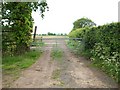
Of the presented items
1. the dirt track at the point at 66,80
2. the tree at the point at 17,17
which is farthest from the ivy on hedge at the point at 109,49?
the tree at the point at 17,17

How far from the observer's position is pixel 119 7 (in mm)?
9930

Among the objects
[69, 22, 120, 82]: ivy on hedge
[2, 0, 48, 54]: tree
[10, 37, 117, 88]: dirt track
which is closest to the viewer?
[10, 37, 117, 88]: dirt track

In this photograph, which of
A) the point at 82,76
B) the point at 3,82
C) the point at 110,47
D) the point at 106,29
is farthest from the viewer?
the point at 106,29

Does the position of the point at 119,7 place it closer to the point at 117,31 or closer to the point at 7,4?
the point at 117,31

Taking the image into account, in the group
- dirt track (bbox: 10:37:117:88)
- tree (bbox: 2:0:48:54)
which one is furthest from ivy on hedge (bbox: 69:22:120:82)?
tree (bbox: 2:0:48:54)

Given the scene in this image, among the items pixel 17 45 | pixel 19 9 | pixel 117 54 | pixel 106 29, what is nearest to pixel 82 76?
pixel 117 54

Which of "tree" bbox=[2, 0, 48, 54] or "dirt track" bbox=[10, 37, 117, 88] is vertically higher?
"tree" bbox=[2, 0, 48, 54]

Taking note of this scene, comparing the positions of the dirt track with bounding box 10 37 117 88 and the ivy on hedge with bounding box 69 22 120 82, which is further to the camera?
the ivy on hedge with bounding box 69 22 120 82

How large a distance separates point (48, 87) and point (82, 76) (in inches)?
89.1

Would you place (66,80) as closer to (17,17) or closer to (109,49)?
(109,49)

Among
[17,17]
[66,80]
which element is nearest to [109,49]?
[66,80]

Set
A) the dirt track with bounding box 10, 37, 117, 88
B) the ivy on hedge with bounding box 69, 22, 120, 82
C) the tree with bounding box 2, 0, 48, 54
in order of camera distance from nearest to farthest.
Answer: the dirt track with bounding box 10, 37, 117, 88
the ivy on hedge with bounding box 69, 22, 120, 82
the tree with bounding box 2, 0, 48, 54

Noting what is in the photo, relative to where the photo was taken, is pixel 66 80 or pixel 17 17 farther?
pixel 17 17

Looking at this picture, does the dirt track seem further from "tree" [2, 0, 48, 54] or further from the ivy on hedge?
"tree" [2, 0, 48, 54]
